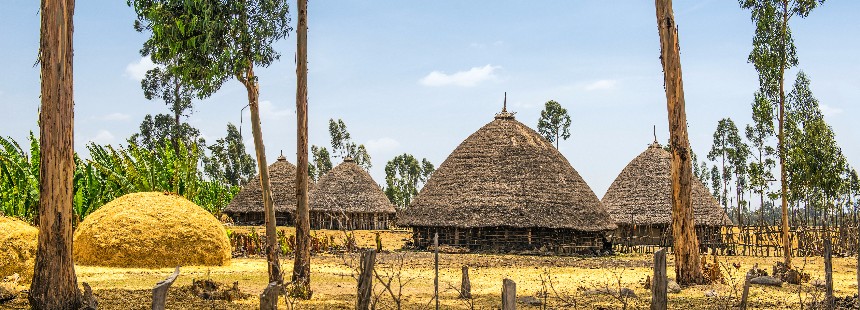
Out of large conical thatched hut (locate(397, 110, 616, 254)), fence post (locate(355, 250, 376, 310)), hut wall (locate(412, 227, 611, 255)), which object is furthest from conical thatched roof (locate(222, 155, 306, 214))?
fence post (locate(355, 250, 376, 310))

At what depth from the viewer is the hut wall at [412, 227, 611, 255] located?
27375 mm

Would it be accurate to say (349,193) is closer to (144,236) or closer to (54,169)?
(144,236)

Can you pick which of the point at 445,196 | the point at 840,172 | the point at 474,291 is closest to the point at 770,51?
the point at 840,172

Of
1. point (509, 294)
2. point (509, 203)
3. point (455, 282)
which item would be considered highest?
point (509, 203)

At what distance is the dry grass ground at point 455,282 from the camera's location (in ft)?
41.0

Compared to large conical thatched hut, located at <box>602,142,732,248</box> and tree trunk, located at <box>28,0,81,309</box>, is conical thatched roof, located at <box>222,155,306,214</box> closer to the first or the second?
large conical thatched hut, located at <box>602,142,732,248</box>

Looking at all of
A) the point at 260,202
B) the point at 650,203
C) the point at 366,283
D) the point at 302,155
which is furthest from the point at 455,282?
the point at 260,202

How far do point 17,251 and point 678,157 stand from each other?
1225cm

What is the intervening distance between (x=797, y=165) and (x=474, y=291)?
10.6 m

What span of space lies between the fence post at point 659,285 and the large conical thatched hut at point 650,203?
23.5 metres

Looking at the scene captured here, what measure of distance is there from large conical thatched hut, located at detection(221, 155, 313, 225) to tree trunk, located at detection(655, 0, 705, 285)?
2906cm

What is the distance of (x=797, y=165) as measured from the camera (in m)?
20.8

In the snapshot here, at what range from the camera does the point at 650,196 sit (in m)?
33.5

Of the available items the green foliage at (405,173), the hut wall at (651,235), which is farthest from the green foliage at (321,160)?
the hut wall at (651,235)
